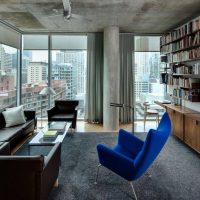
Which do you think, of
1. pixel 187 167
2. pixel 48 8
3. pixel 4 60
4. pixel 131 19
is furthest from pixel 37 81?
pixel 187 167

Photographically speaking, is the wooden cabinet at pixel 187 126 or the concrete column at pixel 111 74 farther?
the concrete column at pixel 111 74

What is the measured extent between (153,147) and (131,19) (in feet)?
12.6

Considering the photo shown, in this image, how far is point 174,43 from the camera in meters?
5.88

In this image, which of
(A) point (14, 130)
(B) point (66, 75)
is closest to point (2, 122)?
(A) point (14, 130)

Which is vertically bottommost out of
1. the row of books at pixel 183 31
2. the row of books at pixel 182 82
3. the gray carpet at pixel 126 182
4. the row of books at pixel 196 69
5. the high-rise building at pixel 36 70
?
the gray carpet at pixel 126 182

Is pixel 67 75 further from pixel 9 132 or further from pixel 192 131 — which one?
pixel 192 131

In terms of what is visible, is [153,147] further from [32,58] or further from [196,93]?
[32,58]

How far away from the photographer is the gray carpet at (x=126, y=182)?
8.97 ft

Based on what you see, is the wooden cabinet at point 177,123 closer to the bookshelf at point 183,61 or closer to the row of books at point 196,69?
the bookshelf at point 183,61

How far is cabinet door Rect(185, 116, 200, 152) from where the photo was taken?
4082mm

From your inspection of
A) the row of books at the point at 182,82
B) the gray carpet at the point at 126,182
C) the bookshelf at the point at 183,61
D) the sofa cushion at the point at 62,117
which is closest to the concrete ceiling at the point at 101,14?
the bookshelf at the point at 183,61

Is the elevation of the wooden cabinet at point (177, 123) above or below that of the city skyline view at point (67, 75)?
below

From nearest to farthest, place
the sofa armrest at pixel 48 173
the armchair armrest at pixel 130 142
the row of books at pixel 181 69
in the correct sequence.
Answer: the sofa armrest at pixel 48 173
the armchair armrest at pixel 130 142
the row of books at pixel 181 69

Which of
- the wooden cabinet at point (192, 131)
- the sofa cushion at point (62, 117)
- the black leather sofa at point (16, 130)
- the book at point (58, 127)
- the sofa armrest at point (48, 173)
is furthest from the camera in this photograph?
the sofa cushion at point (62, 117)
